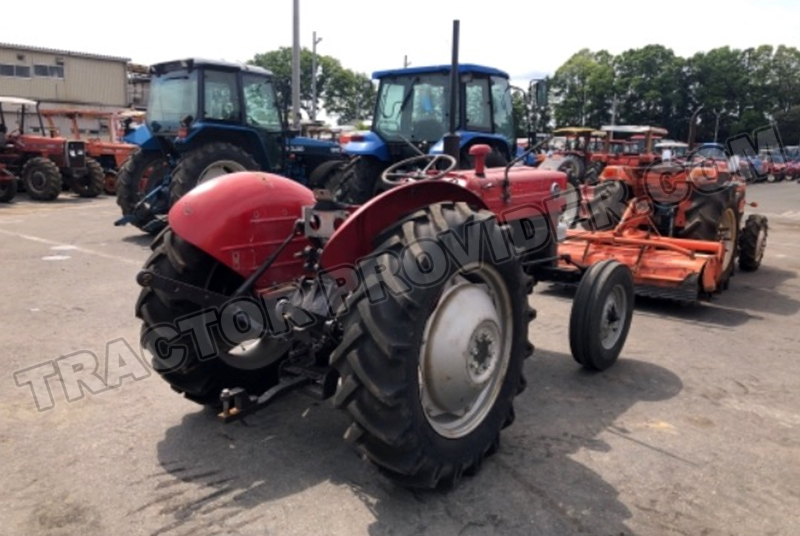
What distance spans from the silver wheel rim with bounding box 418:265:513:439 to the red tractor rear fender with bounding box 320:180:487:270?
374 millimetres

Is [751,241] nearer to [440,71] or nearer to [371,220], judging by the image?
[440,71]

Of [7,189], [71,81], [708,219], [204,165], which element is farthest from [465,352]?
[71,81]

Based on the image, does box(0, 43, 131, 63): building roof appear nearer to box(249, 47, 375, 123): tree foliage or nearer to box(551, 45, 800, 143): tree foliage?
box(249, 47, 375, 123): tree foliage

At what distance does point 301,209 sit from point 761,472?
254 centimetres

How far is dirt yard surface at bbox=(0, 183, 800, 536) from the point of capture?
2555 mm

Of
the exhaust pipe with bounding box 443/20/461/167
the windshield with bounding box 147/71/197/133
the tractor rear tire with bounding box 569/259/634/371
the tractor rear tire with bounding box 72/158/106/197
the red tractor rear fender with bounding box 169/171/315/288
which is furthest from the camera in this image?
the tractor rear tire with bounding box 72/158/106/197

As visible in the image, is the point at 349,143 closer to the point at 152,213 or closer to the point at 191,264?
the point at 152,213

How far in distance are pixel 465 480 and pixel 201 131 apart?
7530mm

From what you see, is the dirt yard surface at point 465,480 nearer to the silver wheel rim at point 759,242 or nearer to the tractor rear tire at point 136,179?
the silver wheel rim at point 759,242

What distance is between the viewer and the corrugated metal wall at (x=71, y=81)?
30.0 m

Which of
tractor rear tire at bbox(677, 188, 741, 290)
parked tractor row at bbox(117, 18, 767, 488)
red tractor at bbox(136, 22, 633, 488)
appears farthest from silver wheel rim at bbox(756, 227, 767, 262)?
red tractor at bbox(136, 22, 633, 488)

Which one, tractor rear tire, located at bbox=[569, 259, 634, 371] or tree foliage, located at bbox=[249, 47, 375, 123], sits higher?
tree foliage, located at bbox=[249, 47, 375, 123]

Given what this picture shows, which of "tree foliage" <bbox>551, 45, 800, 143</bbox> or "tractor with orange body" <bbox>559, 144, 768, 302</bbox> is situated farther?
"tree foliage" <bbox>551, 45, 800, 143</bbox>

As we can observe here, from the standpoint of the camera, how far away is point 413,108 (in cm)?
861
